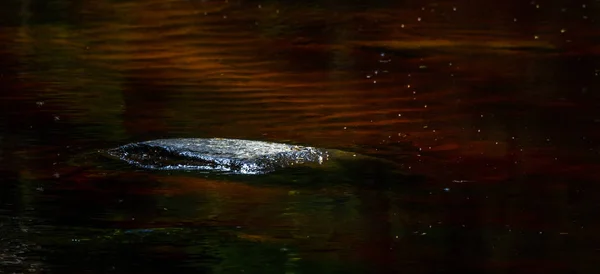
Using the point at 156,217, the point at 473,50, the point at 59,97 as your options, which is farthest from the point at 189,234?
the point at 473,50

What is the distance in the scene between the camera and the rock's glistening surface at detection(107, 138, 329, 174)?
6.30 metres

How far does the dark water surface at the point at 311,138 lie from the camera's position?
494cm

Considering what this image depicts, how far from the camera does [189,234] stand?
16.9 feet

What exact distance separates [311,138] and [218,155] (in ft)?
3.42

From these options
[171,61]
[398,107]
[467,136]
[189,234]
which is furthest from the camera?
[171,61]

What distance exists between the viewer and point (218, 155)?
638cm

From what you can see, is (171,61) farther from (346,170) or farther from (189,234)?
(189,234)

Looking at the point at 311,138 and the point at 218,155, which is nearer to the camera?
the point at 218,155

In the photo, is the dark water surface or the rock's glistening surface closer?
the dark water surface

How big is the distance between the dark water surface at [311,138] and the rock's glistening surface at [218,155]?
0.16 meters

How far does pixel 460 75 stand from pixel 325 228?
4.76m

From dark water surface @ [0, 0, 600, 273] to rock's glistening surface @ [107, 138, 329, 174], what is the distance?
0.53 feet

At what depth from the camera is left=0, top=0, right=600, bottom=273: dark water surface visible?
16.2 ft

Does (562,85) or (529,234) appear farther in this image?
(562,85)
